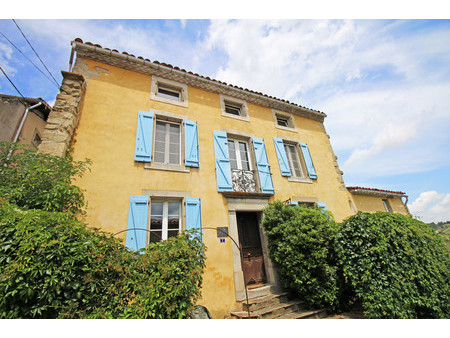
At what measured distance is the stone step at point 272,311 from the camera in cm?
427

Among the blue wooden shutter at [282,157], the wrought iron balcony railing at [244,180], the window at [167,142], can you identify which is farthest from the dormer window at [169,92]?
the blue wooden shutter at [282,157]

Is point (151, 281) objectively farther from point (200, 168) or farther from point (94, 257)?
point (200, 168)

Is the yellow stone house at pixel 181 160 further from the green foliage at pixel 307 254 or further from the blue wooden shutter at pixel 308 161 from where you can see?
the green foliage at pixel 307 254

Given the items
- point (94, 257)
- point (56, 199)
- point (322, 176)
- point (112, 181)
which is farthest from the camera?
point (322, 176)

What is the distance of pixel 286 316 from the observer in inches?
172

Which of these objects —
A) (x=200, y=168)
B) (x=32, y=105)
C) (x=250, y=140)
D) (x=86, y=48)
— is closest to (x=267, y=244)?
(x=200, y=168)

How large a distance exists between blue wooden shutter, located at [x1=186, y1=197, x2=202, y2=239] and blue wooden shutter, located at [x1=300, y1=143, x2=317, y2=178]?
507 cm

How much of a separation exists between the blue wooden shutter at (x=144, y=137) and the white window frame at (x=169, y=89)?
0.87m

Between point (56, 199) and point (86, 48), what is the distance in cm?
504

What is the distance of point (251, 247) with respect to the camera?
5.88 metres

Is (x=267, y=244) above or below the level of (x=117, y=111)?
below

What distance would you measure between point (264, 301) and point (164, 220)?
3313mm

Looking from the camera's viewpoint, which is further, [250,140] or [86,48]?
[250,140]

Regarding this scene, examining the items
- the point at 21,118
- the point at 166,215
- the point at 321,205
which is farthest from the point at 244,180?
the point at 21,118
